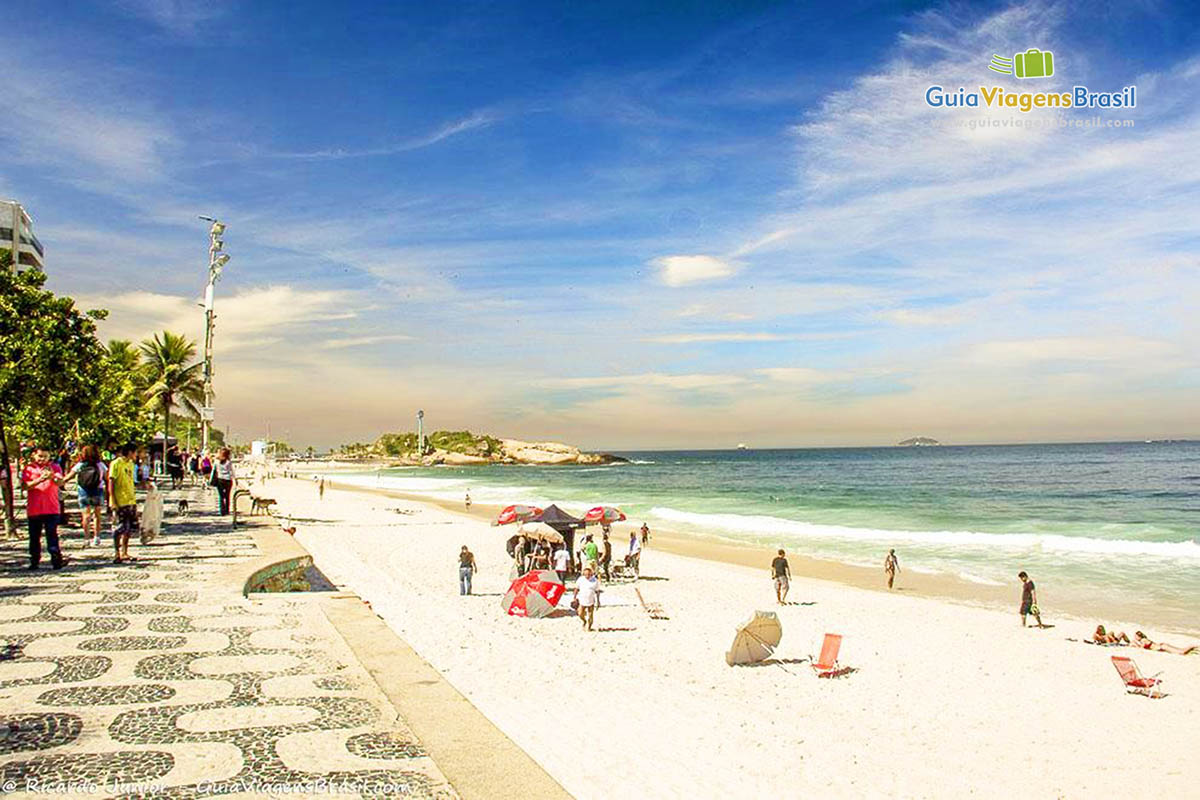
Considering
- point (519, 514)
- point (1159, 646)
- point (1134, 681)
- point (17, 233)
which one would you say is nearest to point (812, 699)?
point (1134, 681)

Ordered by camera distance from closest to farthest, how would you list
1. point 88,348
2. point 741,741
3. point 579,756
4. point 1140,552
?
1. point 579,756
2. point 741,741
3. point 88,348
4. point 1140,552

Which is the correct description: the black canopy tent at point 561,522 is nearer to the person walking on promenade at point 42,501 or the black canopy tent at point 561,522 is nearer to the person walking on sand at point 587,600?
the person walking on sand at point 587,600

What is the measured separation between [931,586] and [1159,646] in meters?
7.78

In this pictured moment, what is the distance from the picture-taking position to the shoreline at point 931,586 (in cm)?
1697

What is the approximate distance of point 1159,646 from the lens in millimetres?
13531

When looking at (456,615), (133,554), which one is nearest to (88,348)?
(133,554)

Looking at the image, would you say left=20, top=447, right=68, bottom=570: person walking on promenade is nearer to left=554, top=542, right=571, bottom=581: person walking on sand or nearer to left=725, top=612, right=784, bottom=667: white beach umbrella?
left=554, top=542, right=571, bottom=581: person walking on sand

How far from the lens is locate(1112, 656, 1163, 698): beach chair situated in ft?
36.0

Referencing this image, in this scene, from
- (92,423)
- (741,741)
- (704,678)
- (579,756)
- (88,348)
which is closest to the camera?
(579,756)

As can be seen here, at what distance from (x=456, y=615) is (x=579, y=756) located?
7.99 meters

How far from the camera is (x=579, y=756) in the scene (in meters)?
6.43

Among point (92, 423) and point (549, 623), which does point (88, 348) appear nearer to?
point (92, 423)

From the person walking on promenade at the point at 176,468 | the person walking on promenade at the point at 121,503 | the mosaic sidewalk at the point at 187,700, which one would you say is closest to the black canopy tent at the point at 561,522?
the mosaic sidewalk at the point at 187,700

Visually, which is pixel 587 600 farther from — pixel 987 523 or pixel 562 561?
pixel 987 523
